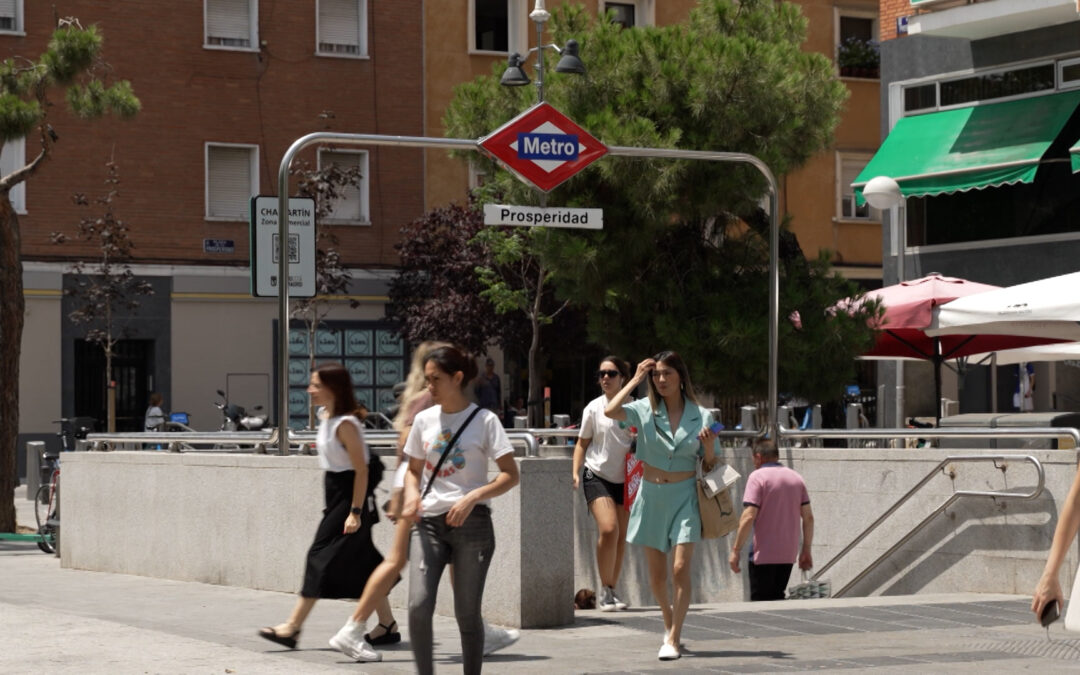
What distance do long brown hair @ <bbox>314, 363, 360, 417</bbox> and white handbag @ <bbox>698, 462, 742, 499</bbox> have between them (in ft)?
6.46

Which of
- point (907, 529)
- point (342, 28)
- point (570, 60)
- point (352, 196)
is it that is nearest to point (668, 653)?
point (907, 529)

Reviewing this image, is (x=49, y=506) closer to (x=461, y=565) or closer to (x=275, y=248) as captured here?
(x=275, y=248)

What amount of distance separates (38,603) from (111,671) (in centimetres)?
461

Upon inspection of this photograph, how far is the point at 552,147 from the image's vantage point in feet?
49.8

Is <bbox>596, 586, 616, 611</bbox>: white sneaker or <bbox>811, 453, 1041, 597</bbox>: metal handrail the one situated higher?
<bbox>811, 453, 1041, 597</bbox>: metal handrail

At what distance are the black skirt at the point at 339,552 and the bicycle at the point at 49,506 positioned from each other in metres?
9.25

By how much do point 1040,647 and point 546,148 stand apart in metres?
6.43

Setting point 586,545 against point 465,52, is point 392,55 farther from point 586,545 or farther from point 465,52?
point 586,545

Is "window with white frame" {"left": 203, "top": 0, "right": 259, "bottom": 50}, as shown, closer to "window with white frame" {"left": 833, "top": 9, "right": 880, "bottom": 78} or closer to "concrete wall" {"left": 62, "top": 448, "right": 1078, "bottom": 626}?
"window with white frame" {"left": 833, "top": 9, "right": 880, "bottom": 78}

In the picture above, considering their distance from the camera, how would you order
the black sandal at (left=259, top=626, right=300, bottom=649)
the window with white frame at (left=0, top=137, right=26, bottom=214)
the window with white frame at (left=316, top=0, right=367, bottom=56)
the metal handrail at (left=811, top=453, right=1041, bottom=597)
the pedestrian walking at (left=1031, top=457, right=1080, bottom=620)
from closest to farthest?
the pedestrian walking at (left=1031, top=457, right=1080, bottom=620) → the black sandal at (left=259, top=626, right=300, bottom=649) → the metal handrail at (left=811, top=453, right=1041, bottom=597) → the window with white frame at (left=0, top=137, right=26, bottom=214) → the window with white frame at (left=316, top=0, right=367, bottom=56)

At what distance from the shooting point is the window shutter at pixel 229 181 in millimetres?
35969

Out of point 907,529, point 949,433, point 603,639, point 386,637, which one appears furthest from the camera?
point 907,529

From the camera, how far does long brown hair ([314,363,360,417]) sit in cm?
1016

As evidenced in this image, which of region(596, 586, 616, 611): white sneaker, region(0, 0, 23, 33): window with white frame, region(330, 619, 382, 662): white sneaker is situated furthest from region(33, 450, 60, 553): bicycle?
region(0, 0, 23, 33): window with white frame
